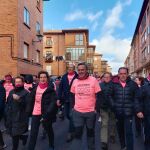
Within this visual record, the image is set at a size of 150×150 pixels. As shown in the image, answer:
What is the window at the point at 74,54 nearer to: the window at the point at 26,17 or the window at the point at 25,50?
the window at the point at 26,17

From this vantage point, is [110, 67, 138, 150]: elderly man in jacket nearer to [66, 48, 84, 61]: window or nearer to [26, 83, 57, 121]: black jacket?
[26, 83, 57, 121]: black jacket

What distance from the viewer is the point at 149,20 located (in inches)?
1671

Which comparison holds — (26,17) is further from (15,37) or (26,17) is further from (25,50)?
(15,37)

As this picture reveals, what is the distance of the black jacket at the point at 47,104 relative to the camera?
678 centimetres

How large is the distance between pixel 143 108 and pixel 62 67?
47.1 meters

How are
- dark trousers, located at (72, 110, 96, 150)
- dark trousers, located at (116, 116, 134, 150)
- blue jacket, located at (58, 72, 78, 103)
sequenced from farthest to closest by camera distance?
blue jacket, located at (58, 72, 78, 103) → dark trousers, located at (116, 116, 134, 150) → dark trousers, located at (72, 110, 96, 150)

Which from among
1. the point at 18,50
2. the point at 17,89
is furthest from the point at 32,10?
the point at 17,89

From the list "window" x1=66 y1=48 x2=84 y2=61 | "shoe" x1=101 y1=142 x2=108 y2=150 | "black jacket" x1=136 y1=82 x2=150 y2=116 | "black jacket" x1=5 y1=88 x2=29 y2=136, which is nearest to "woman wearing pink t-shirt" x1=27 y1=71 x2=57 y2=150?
"black jacket" x1=5 y1=88 x2=29 y2=136

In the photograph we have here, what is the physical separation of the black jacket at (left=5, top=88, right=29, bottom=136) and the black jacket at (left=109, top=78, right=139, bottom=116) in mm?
1844

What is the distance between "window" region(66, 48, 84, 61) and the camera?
63.9 m

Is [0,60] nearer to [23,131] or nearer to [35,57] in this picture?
[35,57]

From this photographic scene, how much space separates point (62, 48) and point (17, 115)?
53445 millimetres

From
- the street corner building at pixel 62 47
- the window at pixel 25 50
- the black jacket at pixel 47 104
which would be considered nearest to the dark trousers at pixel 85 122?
the black jacket at pixel 47 104

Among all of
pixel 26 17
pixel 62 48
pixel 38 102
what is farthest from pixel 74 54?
pixel 38 102
